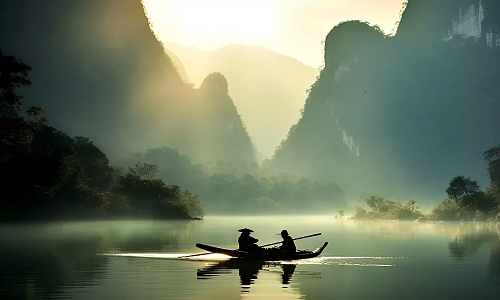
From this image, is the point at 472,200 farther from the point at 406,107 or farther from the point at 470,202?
the point at 406,107

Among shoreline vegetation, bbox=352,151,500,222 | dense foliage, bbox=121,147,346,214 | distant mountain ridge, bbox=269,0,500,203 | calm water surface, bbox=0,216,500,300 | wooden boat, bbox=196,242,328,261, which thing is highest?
distant mountain ridge, bbox=269,0,500,203

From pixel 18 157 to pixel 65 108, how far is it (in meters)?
114

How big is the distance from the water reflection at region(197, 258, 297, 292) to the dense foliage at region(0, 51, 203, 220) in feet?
59.7

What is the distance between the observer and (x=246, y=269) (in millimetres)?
22797

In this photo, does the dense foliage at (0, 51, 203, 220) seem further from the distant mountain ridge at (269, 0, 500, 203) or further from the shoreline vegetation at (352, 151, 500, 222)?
the distant mountain ridge at (269, 0, 500, 203)

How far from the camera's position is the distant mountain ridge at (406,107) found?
15550 cm

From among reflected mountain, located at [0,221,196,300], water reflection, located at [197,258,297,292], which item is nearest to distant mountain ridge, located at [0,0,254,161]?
reflected mountain, located at [0,221,196,300]

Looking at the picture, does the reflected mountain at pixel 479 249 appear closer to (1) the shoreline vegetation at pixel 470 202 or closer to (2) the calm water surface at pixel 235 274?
(2) the calm water surface at pixel 235 274

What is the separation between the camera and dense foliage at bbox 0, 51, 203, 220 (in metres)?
39.0

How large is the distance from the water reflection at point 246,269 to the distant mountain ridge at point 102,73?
121040mm

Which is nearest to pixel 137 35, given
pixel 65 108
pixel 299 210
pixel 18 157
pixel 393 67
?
pixel 65 108

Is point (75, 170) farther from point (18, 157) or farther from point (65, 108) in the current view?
point (65, 108)

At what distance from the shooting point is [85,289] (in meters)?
17.2

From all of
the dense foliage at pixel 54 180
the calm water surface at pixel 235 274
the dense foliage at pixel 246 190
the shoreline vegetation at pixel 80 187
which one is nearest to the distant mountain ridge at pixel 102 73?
the dense foliage at pixel 246 190
